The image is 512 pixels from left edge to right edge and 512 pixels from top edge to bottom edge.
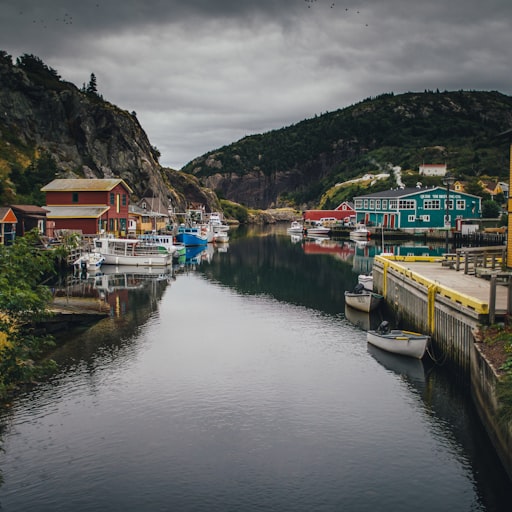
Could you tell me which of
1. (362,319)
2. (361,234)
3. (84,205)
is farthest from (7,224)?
(361,234)

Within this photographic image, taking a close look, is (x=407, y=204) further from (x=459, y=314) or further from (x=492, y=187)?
(x=459, y=314)

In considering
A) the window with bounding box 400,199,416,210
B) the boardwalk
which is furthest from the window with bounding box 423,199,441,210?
the boardwalk

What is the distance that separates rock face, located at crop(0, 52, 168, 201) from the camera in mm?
118062

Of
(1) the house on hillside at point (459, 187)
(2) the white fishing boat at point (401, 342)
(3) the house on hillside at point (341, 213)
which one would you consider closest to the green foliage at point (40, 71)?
(3) the house on hillside at point (341, 213)

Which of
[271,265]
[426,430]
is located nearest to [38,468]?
[426,430]

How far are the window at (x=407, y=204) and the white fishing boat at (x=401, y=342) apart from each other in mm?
95726

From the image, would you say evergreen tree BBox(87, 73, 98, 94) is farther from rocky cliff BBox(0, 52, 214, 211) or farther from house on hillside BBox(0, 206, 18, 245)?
house on hillside BBox(0, 206, 18, 245)

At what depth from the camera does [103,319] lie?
40.1 metres

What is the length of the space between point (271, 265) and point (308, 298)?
26983 mm

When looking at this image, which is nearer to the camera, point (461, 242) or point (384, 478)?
point (384, 478)

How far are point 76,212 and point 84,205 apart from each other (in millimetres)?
2904

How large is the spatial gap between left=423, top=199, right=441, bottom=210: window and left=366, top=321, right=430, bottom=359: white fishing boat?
9581 centimetres

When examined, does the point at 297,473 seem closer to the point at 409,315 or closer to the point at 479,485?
the point at 479,485

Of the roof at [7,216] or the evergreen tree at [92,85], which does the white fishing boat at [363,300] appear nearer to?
the roof at [7,216]
